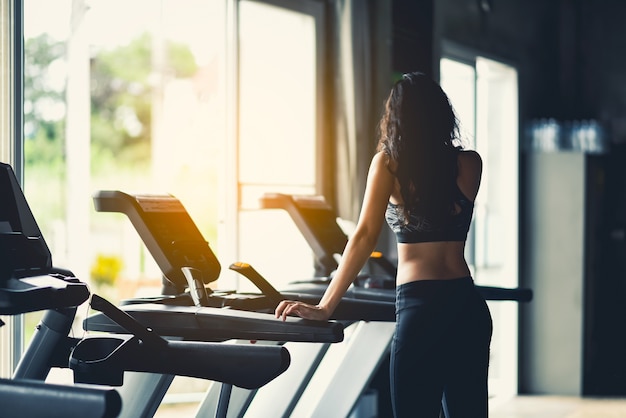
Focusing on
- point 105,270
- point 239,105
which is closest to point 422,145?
point 239,105

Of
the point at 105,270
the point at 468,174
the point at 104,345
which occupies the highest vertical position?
the point at 468,174

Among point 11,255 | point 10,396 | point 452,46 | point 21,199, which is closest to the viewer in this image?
point 10,396

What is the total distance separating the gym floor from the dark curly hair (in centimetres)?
348

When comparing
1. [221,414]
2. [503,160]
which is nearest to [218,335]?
[221,414]

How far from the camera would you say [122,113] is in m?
12.2

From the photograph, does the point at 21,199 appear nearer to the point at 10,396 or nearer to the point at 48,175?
the point at 10,396

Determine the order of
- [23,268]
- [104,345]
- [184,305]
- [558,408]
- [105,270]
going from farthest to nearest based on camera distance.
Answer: [105,270] → [558,408] → [184,305] → [104,345] → [23,268]

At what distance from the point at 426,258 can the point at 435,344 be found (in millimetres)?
226

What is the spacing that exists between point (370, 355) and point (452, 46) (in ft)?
9.31

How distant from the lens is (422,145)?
2471mm

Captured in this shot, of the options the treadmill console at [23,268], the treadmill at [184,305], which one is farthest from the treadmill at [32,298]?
the treadmill at [184,305]

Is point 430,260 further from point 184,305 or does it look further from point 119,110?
point 119,110

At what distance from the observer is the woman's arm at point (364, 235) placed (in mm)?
2449

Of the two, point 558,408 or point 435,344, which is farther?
point 558,408
